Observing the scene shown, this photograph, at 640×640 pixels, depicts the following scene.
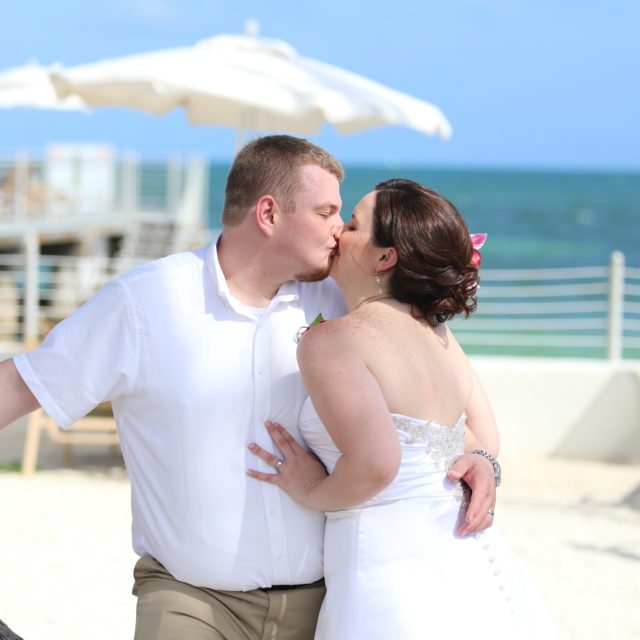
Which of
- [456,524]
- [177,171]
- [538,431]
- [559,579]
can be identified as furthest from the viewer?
[177,171]

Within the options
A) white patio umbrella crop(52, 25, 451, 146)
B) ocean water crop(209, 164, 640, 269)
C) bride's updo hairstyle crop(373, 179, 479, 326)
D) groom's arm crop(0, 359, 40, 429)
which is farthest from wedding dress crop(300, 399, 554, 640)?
ocean water crop(209, 164, 640, 269)

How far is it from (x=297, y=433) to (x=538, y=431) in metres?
6.53

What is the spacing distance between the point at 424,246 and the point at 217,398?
54cm

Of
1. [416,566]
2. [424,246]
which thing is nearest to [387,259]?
[424,246]

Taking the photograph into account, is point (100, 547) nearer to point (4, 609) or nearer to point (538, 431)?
point (4, 609)

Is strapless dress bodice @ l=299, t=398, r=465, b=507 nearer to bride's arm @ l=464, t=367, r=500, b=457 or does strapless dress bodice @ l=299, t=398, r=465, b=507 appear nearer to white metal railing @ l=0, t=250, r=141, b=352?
bride's arm @ l=464, t=367, r=500, b=457

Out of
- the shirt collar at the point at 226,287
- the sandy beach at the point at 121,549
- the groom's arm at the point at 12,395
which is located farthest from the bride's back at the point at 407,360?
the sandy beach at the point at 121,549

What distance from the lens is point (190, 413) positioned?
87.4 inches

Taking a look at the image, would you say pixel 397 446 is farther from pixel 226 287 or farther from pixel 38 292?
pixel 38 292

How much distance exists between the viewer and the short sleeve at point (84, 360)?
7.24 feet

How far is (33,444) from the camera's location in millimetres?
7125

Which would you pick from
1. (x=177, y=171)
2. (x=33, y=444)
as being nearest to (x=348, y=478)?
(x=33, y=444)

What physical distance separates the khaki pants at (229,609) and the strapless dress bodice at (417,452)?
0.98 feet

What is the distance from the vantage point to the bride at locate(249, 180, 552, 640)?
6.64 feet
